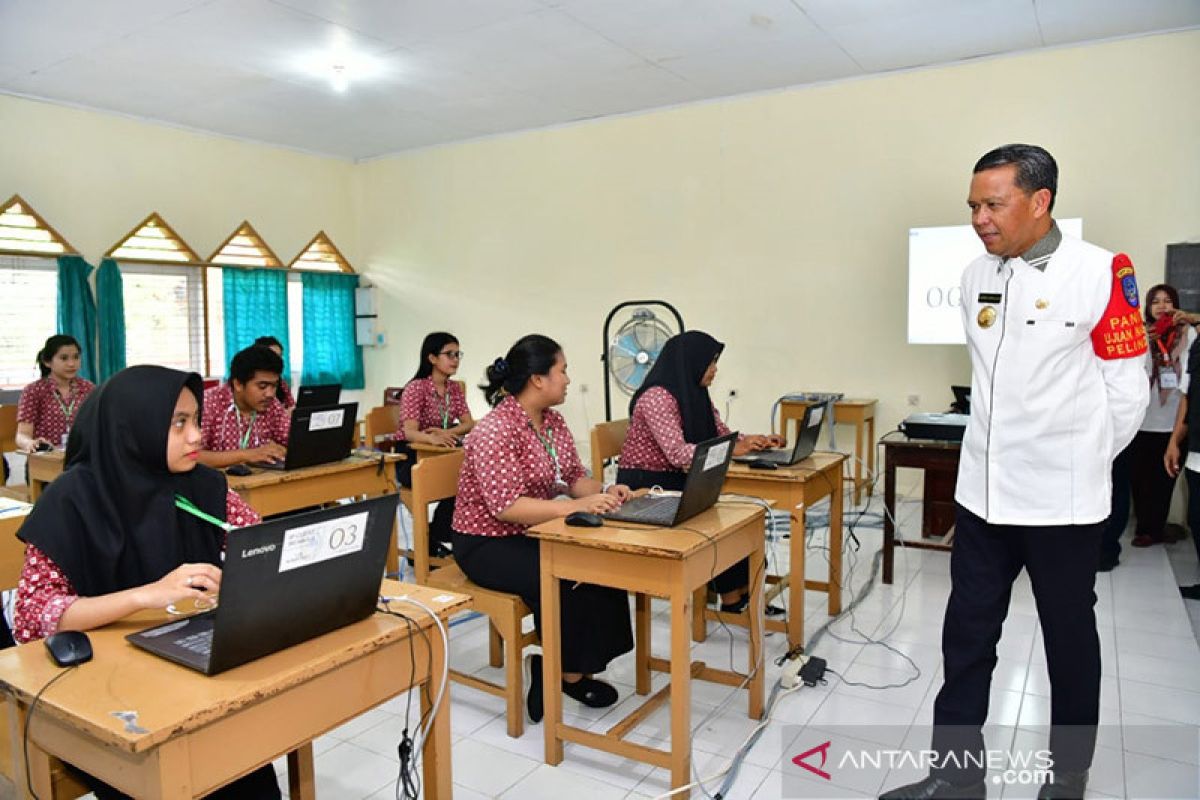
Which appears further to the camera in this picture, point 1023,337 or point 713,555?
point 713,555

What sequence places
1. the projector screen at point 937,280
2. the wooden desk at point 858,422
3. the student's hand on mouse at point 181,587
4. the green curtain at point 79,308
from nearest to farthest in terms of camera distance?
the student's hand on mouse at point 181,587
the projector screen at point 937,280
the wooden desk at point 858,422
the green curtain at point 79,308

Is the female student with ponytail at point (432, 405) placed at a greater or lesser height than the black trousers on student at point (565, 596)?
greater

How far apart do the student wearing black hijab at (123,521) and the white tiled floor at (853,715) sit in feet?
2.34

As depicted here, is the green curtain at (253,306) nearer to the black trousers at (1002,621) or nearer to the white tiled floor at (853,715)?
the white tiled floor at (853,715)

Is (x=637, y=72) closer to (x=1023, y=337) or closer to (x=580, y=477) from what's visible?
(x=580, y=477)

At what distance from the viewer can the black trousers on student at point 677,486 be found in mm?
3021

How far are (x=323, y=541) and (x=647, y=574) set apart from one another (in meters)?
0.94

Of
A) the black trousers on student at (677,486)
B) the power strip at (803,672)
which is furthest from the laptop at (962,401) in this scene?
the power strip at (803,672)

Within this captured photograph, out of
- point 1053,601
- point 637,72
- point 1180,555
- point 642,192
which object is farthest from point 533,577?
point 642,192

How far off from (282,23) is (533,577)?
367 centimetres

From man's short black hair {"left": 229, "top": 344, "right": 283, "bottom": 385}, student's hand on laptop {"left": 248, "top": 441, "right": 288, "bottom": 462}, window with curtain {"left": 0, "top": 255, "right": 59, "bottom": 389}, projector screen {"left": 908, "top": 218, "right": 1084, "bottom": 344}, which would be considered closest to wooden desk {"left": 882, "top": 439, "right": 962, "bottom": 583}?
projector screen {"left": 908, "top": 218, "right": 1084, "bottom": 344}

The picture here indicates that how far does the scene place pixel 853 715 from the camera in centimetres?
246

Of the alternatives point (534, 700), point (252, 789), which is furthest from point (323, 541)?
point (534, 700)

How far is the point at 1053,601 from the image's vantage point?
5.78 feet
